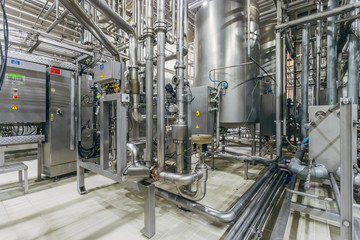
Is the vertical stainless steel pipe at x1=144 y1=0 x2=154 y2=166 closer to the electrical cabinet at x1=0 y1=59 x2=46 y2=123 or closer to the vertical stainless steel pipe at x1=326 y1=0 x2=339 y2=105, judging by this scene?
the electrical cabinet at x1=0 y1=59 x2=46 y2=123

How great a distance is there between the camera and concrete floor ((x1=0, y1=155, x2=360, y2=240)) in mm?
1340

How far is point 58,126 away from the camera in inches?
96.1

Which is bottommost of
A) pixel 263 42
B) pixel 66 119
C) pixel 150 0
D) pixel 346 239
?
pixel 346 239

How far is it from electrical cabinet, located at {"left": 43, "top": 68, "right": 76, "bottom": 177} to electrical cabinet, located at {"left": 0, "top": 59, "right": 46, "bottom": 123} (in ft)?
0.31

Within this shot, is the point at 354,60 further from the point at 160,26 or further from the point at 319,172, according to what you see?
the point at 160,26

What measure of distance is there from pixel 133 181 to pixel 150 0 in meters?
1.59

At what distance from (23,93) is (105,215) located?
197 centimetres

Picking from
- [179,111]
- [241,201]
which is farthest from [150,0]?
[241,201]

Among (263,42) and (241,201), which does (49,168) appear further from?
(263,42)

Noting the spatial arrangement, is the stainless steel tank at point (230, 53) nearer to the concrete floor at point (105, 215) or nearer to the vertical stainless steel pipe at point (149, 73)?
the concrete floor at point (105, 215)

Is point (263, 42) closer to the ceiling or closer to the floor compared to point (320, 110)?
closer to the ceiling

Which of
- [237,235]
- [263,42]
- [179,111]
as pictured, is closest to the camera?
[237,235]

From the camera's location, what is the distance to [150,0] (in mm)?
1521

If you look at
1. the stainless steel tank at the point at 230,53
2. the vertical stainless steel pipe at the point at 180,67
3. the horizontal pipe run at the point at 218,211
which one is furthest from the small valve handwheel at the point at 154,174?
the stainless steel tank at the point at 230,53
